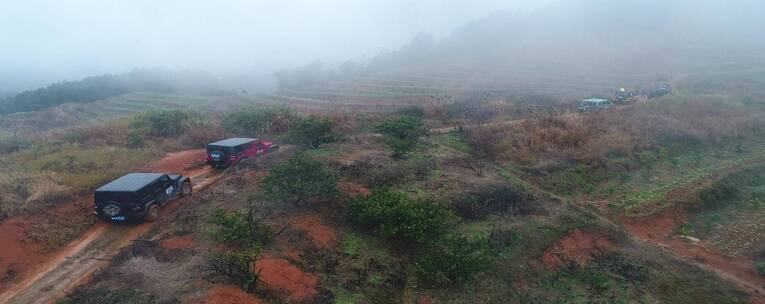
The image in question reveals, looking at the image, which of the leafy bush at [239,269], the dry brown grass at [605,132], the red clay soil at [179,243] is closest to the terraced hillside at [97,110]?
the dry brown grass at [605,132]

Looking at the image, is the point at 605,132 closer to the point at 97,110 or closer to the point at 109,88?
the point at 97,110

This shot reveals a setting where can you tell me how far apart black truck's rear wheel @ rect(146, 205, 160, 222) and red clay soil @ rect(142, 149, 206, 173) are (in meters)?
4.94

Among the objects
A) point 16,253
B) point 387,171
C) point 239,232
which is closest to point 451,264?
point 239,232

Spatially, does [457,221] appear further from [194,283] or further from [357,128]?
[357,128]

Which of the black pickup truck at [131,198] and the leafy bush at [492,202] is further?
the leafy bush at [492,202]

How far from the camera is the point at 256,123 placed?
25.2m

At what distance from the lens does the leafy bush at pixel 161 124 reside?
949 inches

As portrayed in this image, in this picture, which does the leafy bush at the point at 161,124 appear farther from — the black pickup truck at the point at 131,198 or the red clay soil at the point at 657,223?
the red clay soil at the point at 657,223

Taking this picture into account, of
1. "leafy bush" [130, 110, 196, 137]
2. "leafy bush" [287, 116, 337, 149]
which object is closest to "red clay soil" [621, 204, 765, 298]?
"leafy bush" [287, 116, 337, 149]

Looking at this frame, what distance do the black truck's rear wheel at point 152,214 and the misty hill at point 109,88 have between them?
158 feet

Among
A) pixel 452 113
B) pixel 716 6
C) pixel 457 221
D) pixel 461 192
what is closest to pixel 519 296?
pixel 457 221

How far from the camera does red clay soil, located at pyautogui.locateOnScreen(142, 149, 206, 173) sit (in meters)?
17.8

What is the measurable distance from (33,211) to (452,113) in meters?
25.2

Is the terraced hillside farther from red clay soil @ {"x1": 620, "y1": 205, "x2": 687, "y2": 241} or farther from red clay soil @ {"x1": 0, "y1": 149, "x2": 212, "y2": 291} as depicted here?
red clay soil @ {"x1": 620, "y1": 205, "x2": 687, "y2": 241}
